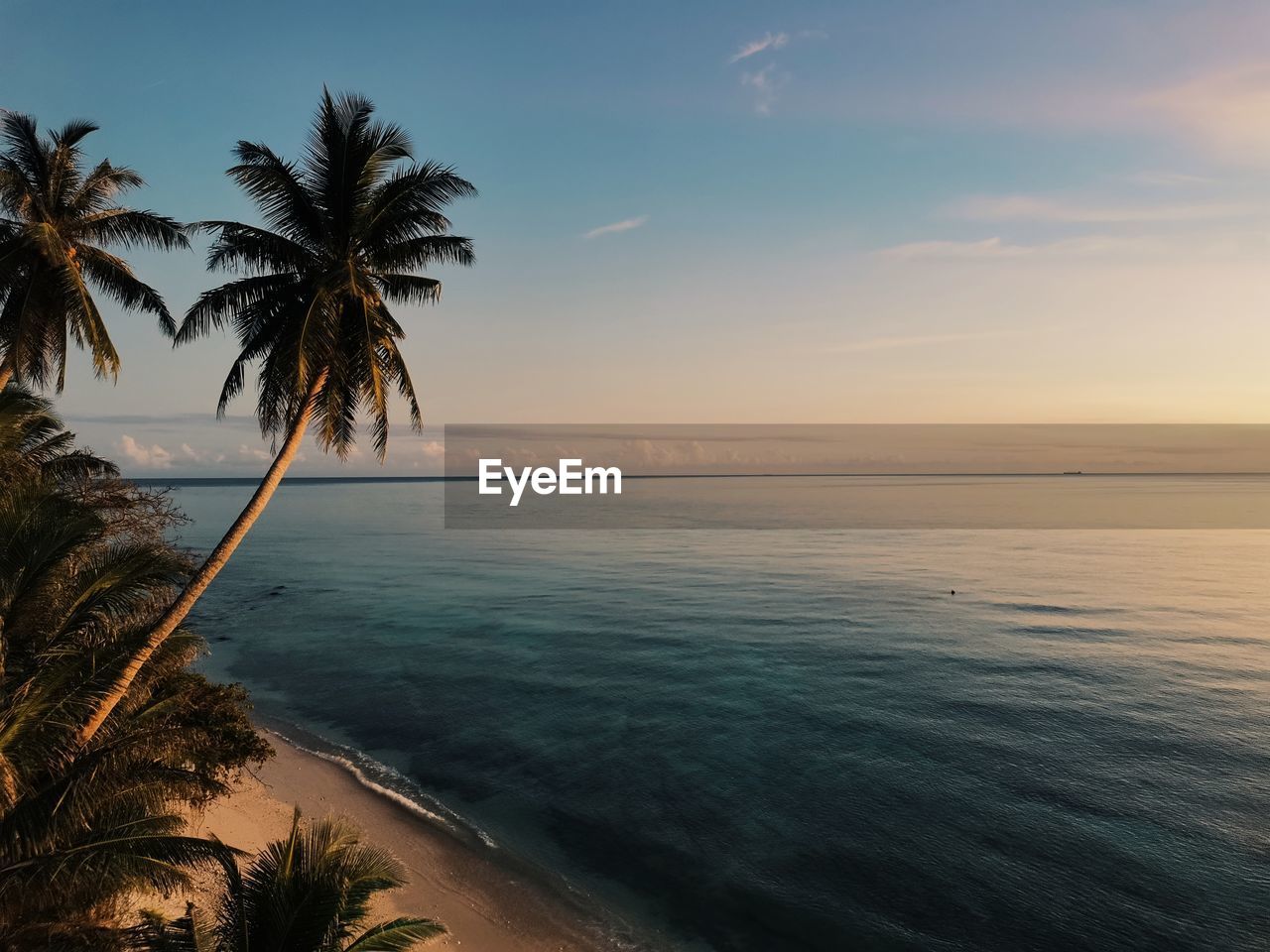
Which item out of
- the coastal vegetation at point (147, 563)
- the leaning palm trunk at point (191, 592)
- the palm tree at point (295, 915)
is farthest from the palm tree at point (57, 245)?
the palm tree at point (295, 915)

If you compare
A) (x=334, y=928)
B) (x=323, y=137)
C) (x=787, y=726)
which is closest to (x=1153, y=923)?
(x=787, y=726)

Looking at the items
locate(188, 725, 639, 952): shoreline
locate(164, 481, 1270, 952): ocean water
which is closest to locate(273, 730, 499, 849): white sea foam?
locate(188, 725, 639, 952): shoreline

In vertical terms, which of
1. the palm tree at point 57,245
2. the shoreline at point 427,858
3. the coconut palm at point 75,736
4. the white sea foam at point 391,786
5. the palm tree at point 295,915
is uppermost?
the palm tree at point 57,245

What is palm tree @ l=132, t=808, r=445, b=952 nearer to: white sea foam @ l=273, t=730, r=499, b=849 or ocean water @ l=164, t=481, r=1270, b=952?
ocean water @ l=164, t=481, r=1270, b=952

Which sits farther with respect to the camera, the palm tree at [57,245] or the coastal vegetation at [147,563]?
the palm tree at [57,245]

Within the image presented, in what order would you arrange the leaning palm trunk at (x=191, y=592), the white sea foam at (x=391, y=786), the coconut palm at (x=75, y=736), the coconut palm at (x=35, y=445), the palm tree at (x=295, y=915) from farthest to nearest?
the white sea foam at (x=391, y=786) → the coconut palm at (x=35, y=445) → the leaning palm trunk at (x=191, y=592) → the coconut palm at (x=75, y=736) → the palm tree at (x=295, y=915)

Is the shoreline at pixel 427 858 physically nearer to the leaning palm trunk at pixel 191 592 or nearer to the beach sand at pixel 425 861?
the beach sand at pixel 425 861

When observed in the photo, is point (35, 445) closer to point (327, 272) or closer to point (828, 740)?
point (327, 272)
